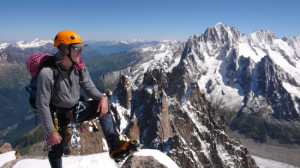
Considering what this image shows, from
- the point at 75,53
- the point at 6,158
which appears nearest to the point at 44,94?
the point at 75,53

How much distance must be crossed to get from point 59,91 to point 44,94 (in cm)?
67

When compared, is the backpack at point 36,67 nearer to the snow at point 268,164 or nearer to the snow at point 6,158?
the snow at point 6,158

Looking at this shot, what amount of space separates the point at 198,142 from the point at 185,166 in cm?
2590

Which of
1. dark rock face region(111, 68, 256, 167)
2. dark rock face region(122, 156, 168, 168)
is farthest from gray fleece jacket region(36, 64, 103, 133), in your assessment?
dark rock face region(111, 68, 256, 167)

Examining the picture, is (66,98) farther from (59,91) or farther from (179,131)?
(179,131)

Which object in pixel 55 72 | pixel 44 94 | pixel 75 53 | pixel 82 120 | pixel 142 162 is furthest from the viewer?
pixel 142 162

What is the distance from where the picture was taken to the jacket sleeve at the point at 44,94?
18.7 feet

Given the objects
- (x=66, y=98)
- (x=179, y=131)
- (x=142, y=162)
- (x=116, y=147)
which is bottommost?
(x=179, y=131)

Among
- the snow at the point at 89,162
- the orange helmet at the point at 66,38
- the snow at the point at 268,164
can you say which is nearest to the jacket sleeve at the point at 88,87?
the orange helmet at the point at 66,38

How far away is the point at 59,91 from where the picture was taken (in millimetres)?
6418

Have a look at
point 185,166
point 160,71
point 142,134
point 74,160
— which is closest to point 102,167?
point 74,160

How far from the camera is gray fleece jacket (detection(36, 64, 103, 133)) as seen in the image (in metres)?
5.73

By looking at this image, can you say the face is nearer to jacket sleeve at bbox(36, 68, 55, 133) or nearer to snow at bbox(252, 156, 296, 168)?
jacket sleeve at bbox(36, 68, 55, 133)

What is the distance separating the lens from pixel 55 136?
5.98 metres
